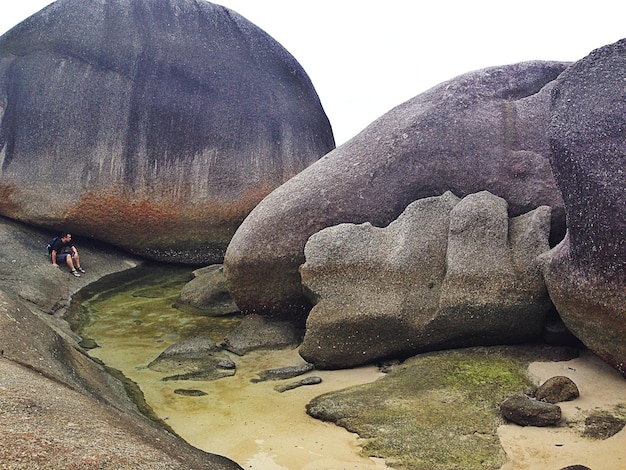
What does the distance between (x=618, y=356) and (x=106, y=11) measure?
10.3 meters

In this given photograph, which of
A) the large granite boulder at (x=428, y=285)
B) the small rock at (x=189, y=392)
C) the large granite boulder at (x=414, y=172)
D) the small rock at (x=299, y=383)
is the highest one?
the large granite boulder at (x=414, y=172)

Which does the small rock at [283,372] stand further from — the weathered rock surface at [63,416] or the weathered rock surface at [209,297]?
the weathered rock surface at [209,297]

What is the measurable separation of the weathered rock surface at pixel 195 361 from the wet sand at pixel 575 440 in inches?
106

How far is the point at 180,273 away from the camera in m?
11.2

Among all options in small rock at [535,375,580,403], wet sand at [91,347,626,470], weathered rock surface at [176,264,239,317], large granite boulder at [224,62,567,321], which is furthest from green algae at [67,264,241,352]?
small rock at [535,375,580,403]

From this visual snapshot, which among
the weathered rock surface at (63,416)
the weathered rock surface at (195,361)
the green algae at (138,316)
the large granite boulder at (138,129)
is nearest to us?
the weathered rock surface at (63,416)

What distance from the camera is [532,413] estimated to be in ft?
14.9

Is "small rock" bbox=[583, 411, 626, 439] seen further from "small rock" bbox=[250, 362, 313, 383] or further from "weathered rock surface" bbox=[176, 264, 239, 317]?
"weathered rock surface" bbox=[176, 264, 239, 317]

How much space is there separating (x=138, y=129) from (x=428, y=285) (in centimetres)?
702

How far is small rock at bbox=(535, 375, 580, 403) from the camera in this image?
4898 millimetres

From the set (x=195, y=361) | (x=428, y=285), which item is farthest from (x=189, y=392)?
(x=428, y=285)

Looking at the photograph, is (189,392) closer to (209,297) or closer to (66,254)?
(209,297)

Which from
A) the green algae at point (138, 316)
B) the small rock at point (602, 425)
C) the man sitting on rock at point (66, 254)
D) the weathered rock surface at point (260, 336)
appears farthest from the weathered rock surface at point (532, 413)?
the man sitting on rock at point (66, 254)

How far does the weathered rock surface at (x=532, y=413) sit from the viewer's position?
14.9 feet
